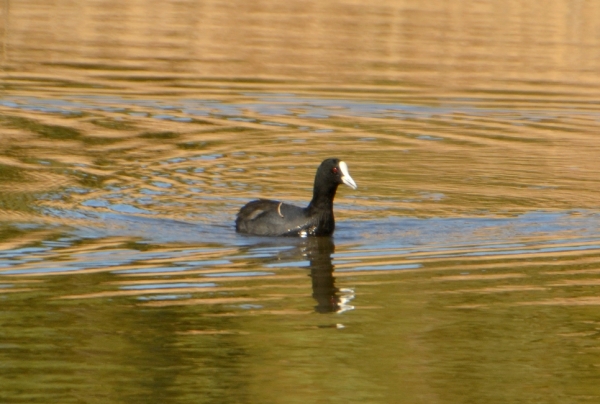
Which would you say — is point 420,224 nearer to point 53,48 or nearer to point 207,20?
point 53,48

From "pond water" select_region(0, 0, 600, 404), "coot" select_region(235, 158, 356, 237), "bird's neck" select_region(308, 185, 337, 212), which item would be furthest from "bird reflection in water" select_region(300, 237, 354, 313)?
"bird's neck" select_region(308, 185, 337, 212)

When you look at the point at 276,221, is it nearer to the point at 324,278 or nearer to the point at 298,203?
the point at 298,203

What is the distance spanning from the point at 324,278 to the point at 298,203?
4212mm

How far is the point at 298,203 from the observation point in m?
14.4

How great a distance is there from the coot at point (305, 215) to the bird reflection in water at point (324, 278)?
0.14 metres

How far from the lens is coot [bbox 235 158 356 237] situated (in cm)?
1233

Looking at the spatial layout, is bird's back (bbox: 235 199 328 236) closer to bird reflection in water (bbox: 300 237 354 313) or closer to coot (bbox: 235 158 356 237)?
coot (bbox: 235 158 356 237)

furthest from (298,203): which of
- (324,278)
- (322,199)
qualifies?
(324,278)

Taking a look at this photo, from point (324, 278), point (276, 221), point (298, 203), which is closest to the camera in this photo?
point (324, 278)

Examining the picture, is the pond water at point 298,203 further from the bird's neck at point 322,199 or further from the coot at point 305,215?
the bird's neck at point 322,199

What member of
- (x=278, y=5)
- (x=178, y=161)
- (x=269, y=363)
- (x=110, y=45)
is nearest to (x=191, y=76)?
(x=110, y=45)

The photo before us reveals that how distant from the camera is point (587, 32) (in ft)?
102

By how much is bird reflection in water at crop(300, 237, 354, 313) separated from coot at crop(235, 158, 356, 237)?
0.14m

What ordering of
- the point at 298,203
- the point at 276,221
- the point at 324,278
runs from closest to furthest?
the point at 324,278 < the point at 276,221 < the point at 298,203
